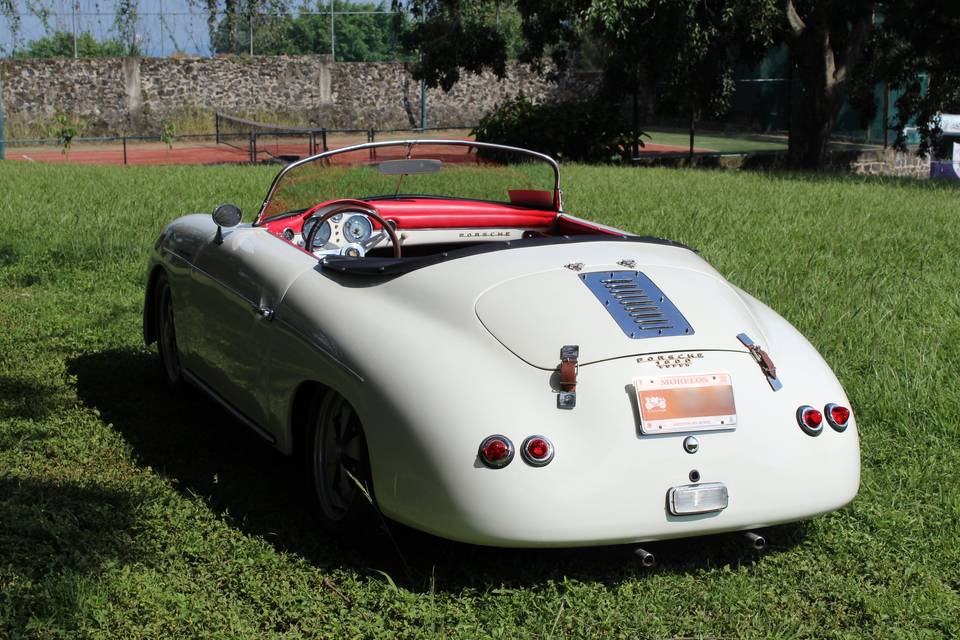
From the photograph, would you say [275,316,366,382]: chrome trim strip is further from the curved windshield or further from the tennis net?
the tennis net

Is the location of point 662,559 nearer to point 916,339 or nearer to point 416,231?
point 416,231

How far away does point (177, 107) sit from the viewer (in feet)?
121

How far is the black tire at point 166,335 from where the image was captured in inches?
222

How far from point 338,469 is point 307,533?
0.84ft

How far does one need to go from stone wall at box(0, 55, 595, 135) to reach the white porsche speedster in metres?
31.6

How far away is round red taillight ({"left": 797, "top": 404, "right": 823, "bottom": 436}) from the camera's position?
11.4ft

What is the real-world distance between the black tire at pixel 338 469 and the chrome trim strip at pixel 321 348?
0.48 ft

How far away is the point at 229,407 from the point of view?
462 cm

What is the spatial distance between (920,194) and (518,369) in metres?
12.7

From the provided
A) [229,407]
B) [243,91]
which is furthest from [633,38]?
[243,91]

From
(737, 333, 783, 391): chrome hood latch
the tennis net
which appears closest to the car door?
(737, 333, 783, 391): chrome hood latch

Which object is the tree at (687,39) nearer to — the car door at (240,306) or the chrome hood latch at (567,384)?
the car door at (240,306)

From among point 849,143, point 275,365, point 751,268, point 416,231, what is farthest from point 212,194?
point 849,143

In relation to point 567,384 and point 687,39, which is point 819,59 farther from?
point 567,384
